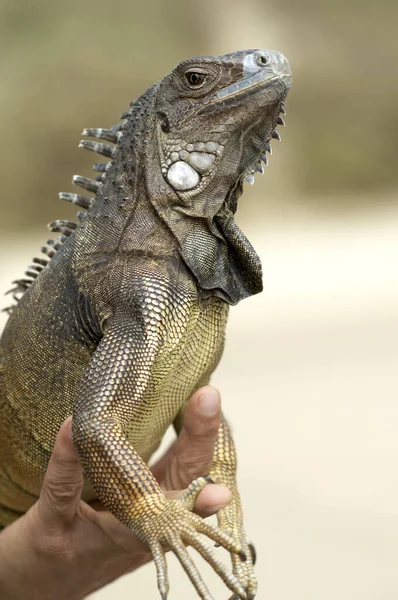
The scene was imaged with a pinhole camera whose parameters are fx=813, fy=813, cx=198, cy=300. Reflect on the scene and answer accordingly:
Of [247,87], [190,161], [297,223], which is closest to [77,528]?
[190,161]

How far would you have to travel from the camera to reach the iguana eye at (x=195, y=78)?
2.21m

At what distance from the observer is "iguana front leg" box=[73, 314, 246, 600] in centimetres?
201

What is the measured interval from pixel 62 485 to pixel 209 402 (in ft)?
1.67

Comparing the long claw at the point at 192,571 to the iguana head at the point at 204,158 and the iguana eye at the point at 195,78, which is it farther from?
the iguana eye at the point at 195,78

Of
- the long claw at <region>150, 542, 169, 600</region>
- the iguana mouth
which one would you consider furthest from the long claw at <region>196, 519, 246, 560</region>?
the iguana mouth

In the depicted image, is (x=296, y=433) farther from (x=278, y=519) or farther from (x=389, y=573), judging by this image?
(x=389, y=573)

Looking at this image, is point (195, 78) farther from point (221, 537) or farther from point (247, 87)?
point (221, 537)

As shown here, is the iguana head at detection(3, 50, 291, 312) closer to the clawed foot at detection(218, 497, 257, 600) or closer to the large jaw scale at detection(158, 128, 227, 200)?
the large jaw scale at detection(158, 128, 227, 200)

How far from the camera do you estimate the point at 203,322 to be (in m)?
2.30

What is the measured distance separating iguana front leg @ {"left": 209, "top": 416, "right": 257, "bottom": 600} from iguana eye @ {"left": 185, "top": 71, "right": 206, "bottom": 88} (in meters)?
1.17

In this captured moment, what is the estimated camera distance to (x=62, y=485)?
94.5 inches

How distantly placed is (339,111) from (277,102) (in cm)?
1121

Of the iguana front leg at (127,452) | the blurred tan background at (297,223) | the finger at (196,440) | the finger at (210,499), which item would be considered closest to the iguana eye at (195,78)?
the iguana front leg at (127,452)

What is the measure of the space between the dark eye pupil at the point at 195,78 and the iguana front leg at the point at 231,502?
1177mm
